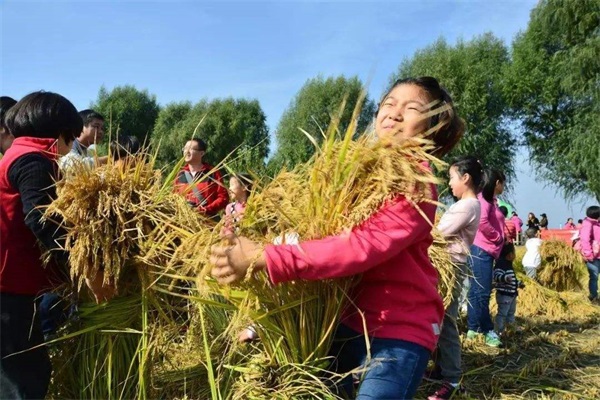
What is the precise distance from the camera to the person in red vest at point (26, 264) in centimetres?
218

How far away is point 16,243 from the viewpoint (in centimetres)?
227

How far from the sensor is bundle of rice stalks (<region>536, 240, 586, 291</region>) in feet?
30.1

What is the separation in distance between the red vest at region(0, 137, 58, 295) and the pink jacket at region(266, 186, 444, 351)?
48.9 inches

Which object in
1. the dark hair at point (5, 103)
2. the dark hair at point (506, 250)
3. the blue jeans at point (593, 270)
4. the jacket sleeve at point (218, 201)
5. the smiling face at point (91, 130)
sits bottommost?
the blue jeans at point (593, 270)

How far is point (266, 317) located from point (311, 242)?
13.1 inches

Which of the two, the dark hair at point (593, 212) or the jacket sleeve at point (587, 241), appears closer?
the jacket sleeve at point (587, 241)

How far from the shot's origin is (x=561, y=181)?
26156 millimetres

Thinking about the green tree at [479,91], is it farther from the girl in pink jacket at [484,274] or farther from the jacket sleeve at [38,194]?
the jacket sleeve at [38,194]

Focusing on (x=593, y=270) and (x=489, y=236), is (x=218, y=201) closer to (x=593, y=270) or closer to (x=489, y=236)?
(x=489, y=236)

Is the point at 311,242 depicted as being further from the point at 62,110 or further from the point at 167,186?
the point at 62,110

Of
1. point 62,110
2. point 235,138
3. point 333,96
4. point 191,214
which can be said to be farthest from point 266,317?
point 333,96

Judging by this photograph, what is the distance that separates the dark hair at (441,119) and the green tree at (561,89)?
→ 844 inches

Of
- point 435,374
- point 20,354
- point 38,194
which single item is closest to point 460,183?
point 435,374

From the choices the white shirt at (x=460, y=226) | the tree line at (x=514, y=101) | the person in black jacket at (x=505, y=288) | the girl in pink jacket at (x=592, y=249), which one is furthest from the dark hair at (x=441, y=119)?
the tree line at (x=514, y=101)
